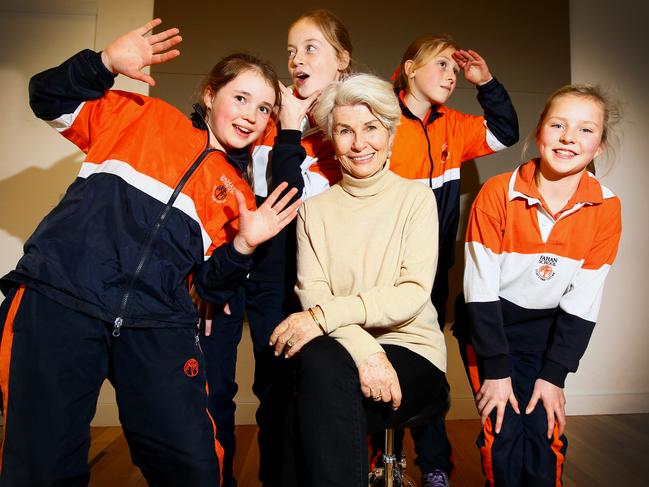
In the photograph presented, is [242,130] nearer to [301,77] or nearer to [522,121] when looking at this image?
[301,77]

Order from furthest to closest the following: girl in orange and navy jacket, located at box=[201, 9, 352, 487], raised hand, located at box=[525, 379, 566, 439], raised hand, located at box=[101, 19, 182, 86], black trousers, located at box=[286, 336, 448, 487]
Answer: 1. girl in orange and navy jacket, located at box=[201, 9, 352, 487]
2. raised hand, located at box=[525, 379, 566, 439]
3. raised hand, located at box=[101, 19, 182, 86]
4. black trousers, located at box=[286, 336, 448, 487]

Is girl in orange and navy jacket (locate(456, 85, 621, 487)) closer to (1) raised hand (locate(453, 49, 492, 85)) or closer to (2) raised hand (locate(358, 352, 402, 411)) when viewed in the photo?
(2) raised hand (locate(358, 352, 402, 411))

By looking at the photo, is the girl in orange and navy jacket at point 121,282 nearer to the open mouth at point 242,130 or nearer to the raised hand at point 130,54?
the raised hand at point 130,54

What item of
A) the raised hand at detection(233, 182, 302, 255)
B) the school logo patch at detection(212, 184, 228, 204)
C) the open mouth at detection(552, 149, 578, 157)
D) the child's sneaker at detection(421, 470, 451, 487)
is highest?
the open mouth at detection(552, 149, 578, 157)

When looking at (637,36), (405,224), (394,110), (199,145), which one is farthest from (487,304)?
(637,36)

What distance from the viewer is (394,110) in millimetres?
1874

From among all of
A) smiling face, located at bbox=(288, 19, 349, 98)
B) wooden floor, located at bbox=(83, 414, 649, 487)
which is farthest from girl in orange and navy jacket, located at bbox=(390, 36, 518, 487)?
smiling face, located at bbox=(288, 19, 349, 98)

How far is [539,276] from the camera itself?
1.86 meters

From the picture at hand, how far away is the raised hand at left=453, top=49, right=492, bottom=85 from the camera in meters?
2.37

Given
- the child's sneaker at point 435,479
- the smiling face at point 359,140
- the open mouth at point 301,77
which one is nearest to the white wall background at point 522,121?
the open mouth at point 301,77

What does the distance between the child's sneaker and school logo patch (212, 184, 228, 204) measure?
1.51m

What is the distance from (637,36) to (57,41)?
11.8 feet

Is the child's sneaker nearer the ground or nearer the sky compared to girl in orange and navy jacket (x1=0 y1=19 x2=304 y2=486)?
nearer the ground

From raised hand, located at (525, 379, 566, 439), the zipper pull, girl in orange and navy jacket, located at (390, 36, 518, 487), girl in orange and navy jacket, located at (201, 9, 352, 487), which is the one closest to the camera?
the zipper pull
